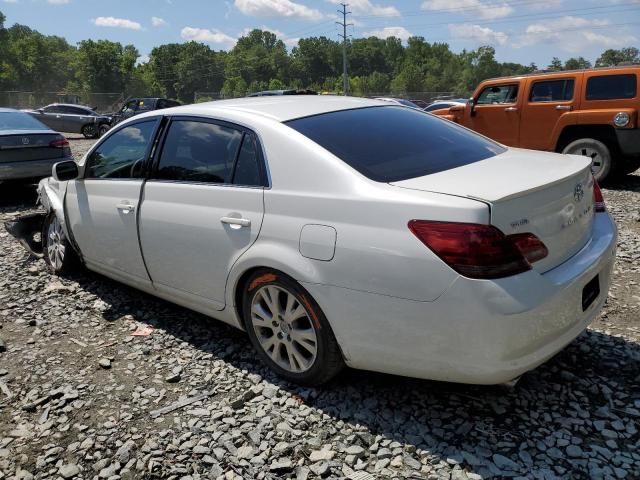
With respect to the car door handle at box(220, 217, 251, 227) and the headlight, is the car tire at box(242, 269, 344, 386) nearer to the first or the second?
the car door handle at box(220, 217, 251, 227)

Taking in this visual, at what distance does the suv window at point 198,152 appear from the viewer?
3.17 meters

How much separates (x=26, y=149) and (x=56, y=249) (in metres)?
3.97

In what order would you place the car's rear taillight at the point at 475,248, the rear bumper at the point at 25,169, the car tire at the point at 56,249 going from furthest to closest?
the rear bumper at the point at 25,169
the car tire at the point at 56,249
the car's rear taillight at the point at 475,248

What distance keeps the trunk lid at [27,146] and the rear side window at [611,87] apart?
8.66 m

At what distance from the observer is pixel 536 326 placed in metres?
2.26

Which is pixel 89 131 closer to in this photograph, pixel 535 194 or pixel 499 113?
pixel 499 113

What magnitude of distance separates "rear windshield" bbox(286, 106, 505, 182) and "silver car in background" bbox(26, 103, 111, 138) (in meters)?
22.0

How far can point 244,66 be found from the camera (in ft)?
442

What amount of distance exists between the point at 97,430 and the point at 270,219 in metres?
1.43

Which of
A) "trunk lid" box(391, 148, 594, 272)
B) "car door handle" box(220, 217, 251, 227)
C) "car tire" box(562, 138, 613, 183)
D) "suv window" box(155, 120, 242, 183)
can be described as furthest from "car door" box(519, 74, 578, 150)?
"car door handle" box(220, 217, 251, 227)

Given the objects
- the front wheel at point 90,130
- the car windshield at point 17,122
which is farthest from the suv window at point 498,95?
the front wheel at point 90,130

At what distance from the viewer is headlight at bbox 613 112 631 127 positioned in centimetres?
809

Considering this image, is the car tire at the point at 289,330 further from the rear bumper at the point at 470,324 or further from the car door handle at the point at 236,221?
the car door handle at the point at 236,221

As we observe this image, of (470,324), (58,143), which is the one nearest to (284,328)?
(470,324)
